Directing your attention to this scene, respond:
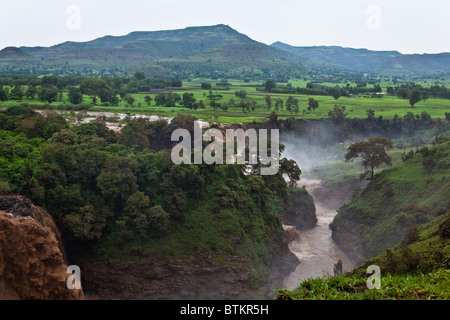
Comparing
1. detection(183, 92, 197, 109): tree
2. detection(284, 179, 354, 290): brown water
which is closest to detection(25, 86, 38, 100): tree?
detection(183, 92, 197, 109): tree

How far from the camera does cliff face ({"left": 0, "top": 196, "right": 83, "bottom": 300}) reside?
1978cm

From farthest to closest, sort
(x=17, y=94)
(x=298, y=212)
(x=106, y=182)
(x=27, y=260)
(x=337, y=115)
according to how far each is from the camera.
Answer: (x=337, y=115), (x=17, y=94), (x=298, y=212), (x=106, y=182), (x=27, y=260)

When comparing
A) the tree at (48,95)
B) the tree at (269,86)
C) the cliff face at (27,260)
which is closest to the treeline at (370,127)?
the tree at (269,86)

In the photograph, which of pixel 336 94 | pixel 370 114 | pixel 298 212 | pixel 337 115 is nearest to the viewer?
pixel 298 212

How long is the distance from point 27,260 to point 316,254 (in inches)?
1088

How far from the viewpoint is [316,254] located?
40250 millimetres

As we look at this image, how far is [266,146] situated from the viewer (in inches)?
1585

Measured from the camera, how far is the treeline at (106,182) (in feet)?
91.6

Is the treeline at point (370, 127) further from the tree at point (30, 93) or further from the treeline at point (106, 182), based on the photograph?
the tree at point (30, 93)

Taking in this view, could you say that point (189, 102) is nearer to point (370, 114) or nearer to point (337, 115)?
point (337, 115)

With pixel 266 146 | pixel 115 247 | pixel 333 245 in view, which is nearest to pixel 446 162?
pixel 333 245

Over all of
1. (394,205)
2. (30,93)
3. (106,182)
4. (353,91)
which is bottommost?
(394,205)

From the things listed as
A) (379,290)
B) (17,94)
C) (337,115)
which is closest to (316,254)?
(379,290)
